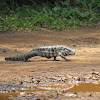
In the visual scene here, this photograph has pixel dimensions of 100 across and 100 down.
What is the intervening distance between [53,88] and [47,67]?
1699mm

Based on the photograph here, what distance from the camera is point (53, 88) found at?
17.8 ft

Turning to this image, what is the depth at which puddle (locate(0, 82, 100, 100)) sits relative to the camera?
508 cm

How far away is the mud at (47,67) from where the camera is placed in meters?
5.07

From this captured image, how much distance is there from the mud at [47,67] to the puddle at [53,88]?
0.04m

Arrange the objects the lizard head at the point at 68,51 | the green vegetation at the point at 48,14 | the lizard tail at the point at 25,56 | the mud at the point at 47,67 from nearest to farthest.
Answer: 1. the mud at the point at 47,67
2. the lizard head at the point at 68,51
3. the lizard tail at the point at 25,56
4. the green vegetation at the point at 48,14

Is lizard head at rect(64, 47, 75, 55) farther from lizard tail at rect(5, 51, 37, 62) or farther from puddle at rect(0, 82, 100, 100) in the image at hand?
puddle at rect(0, 82, 100, 100)

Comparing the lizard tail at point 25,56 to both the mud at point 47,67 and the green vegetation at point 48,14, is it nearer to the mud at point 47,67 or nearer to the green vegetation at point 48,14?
the mud at point 47,67

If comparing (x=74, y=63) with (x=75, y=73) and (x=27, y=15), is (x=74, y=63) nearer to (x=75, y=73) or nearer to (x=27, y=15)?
(x=75, y=73)

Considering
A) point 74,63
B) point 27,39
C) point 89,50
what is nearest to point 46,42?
point 27,39

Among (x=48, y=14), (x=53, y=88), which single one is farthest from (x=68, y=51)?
(x=48, y=14)

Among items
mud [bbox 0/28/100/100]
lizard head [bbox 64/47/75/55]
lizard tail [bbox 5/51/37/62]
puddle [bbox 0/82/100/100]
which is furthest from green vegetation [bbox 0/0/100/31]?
puddle [bbox 0/82/100/100]

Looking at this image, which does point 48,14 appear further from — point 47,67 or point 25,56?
point 47,67

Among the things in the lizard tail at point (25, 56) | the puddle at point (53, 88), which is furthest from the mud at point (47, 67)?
the lizard tail at point (25, 56)

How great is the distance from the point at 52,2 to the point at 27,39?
17.1 feet
